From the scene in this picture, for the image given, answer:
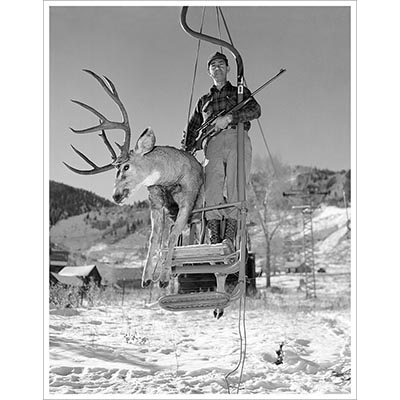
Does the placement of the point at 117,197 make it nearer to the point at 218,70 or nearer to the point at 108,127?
the point at 108,127

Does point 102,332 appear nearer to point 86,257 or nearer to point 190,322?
point 190,322

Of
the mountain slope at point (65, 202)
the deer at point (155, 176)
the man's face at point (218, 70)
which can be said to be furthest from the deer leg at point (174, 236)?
the mountain slope at point (65, 202)

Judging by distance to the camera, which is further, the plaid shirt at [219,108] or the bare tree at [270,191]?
the bare tree at [270,191]

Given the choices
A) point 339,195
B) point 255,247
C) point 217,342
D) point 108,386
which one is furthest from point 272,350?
point 339,195

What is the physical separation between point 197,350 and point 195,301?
5.63 metres

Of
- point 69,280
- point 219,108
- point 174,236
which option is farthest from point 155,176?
point 69,280

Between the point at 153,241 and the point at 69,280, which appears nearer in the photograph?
the point at 153,241

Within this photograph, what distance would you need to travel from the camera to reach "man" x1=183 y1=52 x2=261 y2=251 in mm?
2121

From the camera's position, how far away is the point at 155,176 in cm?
204

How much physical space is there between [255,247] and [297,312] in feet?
15.0

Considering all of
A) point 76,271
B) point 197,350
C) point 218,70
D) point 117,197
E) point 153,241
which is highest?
point 218,70

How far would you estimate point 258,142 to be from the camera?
34.2 ft

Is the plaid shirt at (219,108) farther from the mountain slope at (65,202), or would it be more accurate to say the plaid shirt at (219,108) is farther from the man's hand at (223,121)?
the mountain slope at (65,202)

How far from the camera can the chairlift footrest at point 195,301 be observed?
198 cm
